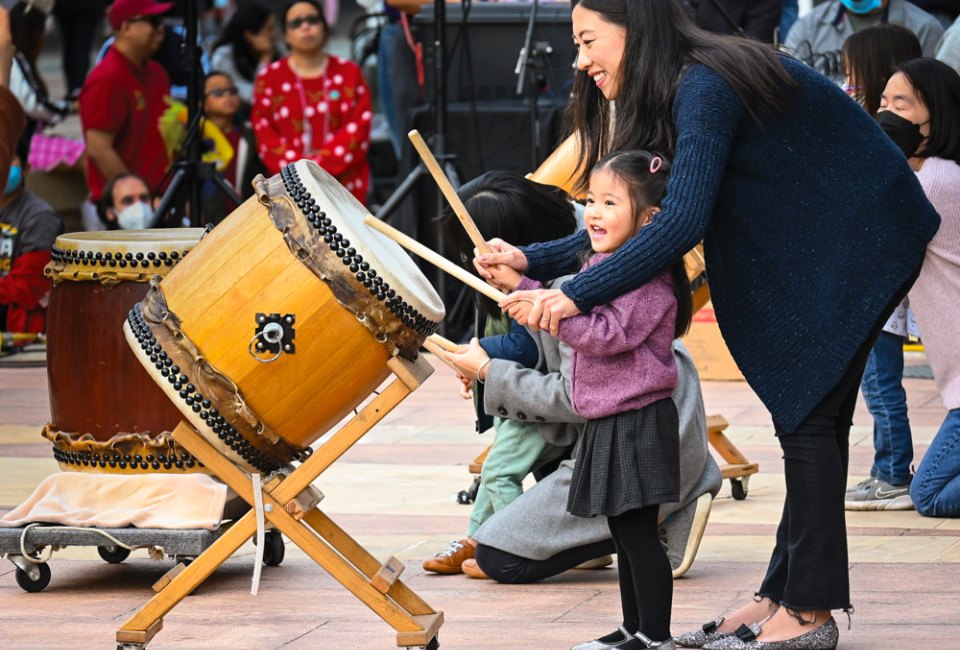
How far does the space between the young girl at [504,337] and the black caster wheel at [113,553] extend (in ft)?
2.51

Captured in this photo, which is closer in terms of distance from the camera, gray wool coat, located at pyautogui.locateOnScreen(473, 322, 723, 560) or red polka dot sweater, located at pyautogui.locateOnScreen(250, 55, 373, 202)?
gray wool coat, located at pyautogui.locateOnScreen(473, 322, 723, 560)

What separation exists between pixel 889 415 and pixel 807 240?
6.06ft

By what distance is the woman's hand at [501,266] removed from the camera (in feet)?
10.4

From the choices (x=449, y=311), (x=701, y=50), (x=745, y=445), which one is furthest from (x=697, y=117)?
(x=449, y=311)

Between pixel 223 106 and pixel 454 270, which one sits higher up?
pixel 454 270

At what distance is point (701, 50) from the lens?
3025mm

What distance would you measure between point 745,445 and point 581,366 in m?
2.69

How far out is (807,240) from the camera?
3.08 meters

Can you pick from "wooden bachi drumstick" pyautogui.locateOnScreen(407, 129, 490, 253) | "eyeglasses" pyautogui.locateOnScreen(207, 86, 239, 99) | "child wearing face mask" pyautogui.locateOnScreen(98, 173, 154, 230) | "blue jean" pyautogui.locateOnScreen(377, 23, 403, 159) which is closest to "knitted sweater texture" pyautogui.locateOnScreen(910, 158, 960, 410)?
"wooden bachi drumstick" pyautogui.locateOnScreen(407, 129, 490, 253)

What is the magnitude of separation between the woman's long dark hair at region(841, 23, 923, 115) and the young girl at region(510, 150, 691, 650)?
203cm

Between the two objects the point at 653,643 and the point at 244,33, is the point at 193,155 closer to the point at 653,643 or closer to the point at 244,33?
the point at 244,33

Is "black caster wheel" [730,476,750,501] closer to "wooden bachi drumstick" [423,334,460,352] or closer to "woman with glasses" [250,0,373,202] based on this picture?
"wooden bachi drumstick" [423,334,460,352]

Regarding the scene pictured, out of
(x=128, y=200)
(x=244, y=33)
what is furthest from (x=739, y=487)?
(x=244, y=33)

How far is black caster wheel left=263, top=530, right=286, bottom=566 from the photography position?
405 cm
